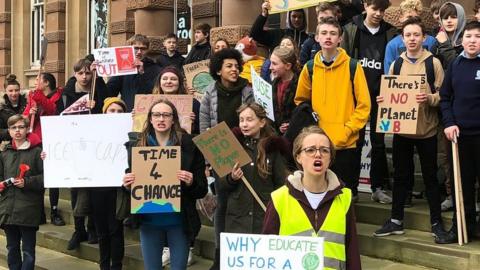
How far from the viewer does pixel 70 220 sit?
8305 millimetres

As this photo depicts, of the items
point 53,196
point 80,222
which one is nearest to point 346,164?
point 80,222

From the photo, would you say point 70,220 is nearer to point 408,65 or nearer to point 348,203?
point 408,65

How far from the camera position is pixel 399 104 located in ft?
17.4

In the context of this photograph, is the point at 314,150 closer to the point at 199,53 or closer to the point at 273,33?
the point at 273,33

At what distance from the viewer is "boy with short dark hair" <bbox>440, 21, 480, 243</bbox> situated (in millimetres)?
5016

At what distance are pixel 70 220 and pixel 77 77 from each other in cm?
234

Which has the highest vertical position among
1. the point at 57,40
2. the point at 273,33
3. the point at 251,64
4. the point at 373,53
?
the point at 57,40

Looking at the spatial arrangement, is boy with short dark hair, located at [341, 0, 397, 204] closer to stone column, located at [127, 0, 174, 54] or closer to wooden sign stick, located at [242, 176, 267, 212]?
wooden sign stick, located at [242, 176, 267, 212]

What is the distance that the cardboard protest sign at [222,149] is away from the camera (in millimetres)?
4339

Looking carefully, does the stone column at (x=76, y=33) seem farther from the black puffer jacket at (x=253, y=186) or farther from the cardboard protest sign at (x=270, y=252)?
the cardboard protest sign at (x=270, y=252)

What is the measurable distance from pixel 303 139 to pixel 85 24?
13.6m

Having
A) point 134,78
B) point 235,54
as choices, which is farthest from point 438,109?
point 134,78

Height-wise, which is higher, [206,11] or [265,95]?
[206,11]

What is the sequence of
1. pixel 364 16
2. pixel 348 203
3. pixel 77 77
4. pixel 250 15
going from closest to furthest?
pixel 348 203 < pixel 364 16 < pixel 77 77 < pixel 250 15
